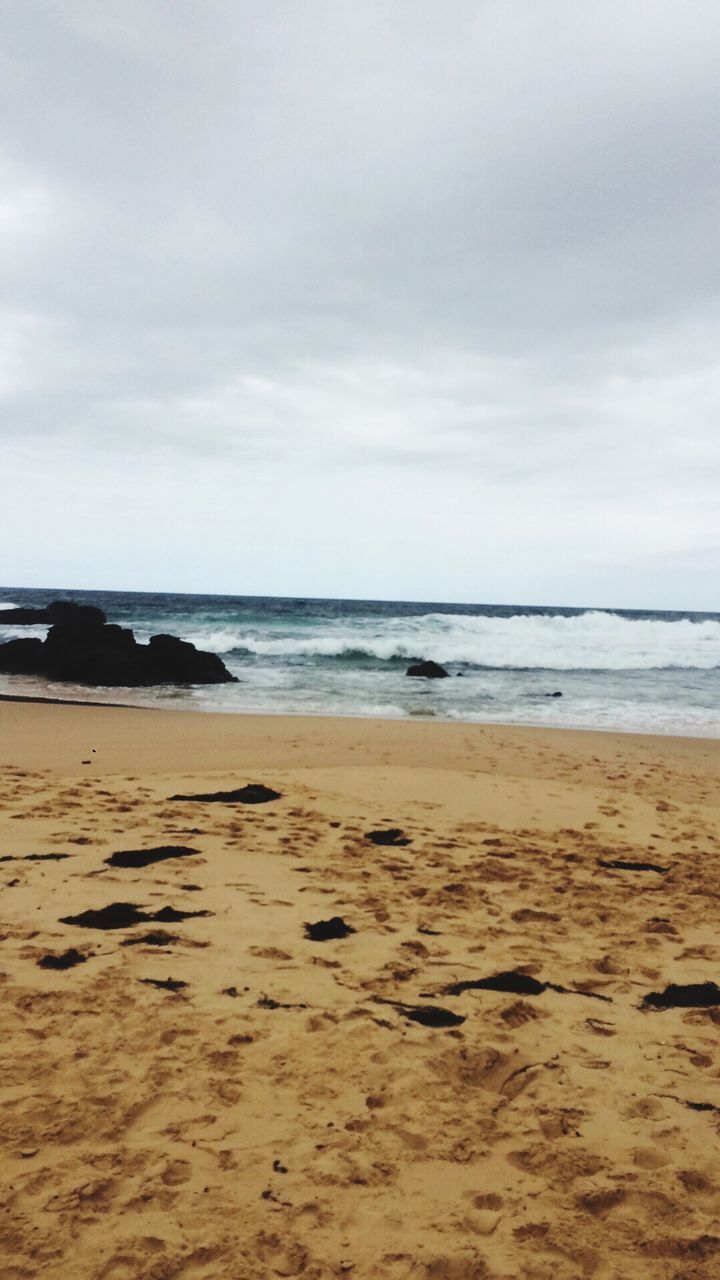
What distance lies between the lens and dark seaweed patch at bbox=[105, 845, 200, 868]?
16.4 ft

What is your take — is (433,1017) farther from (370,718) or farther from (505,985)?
(370,718)

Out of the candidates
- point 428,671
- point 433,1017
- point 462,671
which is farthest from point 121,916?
point 462,671

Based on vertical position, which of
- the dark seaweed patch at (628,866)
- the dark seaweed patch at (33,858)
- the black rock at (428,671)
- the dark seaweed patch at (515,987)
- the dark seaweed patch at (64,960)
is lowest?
the dark seaweed patch at (628,866)

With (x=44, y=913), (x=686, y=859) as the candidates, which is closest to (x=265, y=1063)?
(x=44, y=913)

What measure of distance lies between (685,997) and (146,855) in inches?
139

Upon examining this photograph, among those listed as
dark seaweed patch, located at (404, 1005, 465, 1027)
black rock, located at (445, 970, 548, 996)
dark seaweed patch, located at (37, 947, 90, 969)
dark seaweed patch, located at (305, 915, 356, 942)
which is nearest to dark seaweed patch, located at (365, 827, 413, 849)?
dark seaweed patch, located at (305, 915, 356, 942)

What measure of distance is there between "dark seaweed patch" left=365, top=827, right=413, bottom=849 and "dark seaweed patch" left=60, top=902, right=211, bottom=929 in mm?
2035

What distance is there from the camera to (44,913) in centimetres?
410

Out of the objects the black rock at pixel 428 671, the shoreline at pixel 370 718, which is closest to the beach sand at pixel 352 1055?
the shoreline at pixel 370 718

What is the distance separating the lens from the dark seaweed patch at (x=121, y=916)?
13.2ft

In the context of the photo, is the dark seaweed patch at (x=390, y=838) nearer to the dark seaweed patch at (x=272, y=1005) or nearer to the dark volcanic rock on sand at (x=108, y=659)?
the dark seaweed patch at (x=272, y=1005)

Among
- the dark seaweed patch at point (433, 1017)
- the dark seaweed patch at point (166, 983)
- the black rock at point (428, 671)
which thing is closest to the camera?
the dark seaweed patch at point (433, 1017)

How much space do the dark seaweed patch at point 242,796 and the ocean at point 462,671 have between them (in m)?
6.83

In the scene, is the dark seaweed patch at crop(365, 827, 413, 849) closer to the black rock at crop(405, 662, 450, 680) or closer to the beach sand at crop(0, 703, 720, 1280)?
the beach sand at crop(0, 703, 720, 1280)
